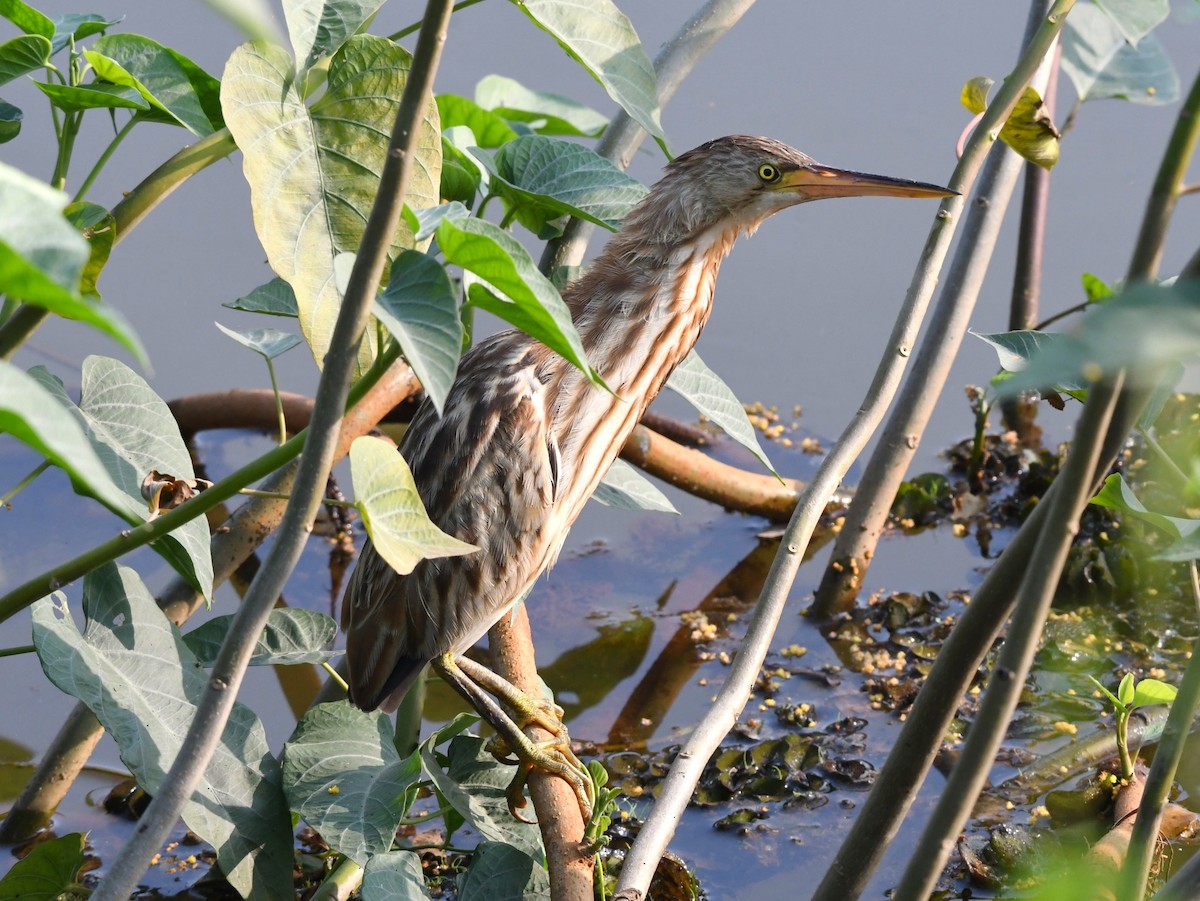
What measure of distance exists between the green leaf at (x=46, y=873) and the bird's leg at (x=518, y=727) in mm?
474

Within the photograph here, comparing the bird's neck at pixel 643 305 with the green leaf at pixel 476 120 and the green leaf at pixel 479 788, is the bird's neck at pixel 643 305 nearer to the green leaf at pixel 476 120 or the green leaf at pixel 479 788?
the green leaf at pixel 476 120

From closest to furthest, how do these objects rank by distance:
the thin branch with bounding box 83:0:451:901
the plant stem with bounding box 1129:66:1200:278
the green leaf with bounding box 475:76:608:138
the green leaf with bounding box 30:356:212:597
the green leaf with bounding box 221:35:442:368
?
the plant stem with bounding box 1129:66:1200:278 < the thin branch with bounding box 83:0:451:901 < the green leaf with bounding box 221:35:442:368 < the green leaf with bounding box 30:356:212:597 < the green leaf with bounding box 475:76:608:138

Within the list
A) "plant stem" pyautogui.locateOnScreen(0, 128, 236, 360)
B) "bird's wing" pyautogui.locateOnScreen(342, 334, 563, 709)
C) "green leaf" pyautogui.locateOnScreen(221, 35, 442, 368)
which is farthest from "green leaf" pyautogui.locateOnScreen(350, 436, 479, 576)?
"bird's wing" pyautogui.locateOnScreen(342, 334, 563, 709)

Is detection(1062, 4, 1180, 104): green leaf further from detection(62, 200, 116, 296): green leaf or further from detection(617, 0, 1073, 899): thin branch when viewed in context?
detection(62, 200, 116, 296): green leaf

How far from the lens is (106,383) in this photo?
3.77ft

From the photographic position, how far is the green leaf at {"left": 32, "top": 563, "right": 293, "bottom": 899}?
1113 mm

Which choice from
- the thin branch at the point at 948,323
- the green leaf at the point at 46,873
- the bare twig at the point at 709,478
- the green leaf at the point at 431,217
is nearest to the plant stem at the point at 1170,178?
the green leaf at the point at 431,217

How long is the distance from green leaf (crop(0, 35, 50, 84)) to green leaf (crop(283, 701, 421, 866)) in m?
0.74

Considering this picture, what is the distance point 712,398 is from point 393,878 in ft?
2.35

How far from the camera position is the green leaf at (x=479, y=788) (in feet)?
4.57

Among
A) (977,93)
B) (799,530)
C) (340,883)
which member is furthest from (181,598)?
(977,93)

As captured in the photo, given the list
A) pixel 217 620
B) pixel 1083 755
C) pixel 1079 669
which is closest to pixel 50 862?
pixel 217 620

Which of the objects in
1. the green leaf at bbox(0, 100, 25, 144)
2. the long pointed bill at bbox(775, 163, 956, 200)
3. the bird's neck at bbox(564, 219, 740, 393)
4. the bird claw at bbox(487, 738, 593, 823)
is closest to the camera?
the green leaf at bbox(0, 100, 25, 144)

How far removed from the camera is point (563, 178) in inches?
58.4
